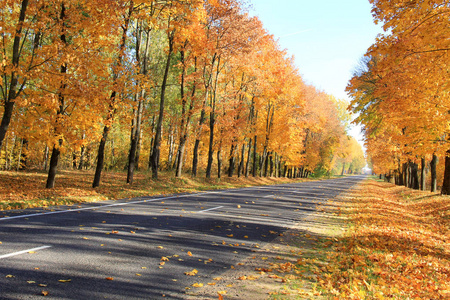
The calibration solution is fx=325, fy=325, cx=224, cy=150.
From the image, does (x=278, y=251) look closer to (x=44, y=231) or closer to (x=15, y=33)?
(x=44, y=231)

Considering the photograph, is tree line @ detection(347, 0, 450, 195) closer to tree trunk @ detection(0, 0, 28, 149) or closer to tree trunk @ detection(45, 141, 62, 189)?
tree trunk @ detection(0, 0, 28, 149)

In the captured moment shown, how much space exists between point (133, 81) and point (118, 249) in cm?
1121

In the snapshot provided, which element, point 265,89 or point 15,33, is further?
point 265,89

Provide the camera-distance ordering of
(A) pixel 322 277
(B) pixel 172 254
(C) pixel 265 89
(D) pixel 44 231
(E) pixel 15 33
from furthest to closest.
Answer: (C) pixel 265 89
(E) pixel 15 33
(D) pixel 44 231
(B) pixel 172 254
(A) pixel 322 277

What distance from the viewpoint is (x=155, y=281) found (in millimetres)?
4445

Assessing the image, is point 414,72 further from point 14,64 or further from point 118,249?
point 14,64

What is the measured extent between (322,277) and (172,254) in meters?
2.55

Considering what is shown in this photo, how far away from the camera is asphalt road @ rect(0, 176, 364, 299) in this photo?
4.06m

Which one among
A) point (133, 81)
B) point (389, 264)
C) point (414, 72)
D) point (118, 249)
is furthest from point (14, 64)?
point (414, 72)

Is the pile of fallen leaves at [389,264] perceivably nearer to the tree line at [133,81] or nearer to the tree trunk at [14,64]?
the tree line at [133,81]

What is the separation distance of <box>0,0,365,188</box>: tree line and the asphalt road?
533cm

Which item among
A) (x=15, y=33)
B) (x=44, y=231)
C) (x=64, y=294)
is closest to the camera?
(x=64, y=294)

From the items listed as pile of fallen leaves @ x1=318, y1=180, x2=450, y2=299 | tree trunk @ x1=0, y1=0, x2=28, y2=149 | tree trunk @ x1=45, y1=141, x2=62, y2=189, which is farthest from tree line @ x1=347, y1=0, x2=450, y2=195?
tree trunk @ x1=45, y1=141, x2=62, y2=189

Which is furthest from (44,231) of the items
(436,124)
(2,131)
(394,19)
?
(436,124)
